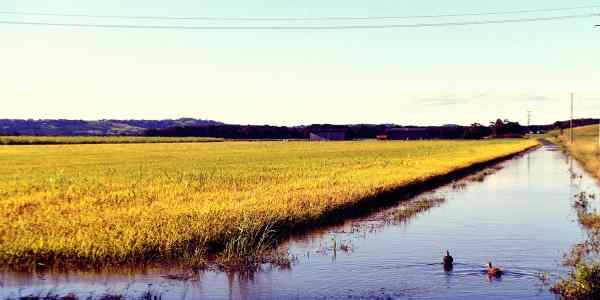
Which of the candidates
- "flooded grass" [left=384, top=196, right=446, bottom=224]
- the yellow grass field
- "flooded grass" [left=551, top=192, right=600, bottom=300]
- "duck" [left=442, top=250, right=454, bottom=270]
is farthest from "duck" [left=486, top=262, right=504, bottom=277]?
"flooded grass" [left=384, top=196, right=446, bottom=224]

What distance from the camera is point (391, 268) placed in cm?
1437

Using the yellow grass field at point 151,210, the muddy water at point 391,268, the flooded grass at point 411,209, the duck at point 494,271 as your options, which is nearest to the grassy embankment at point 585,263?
the muddy water at point 391,268

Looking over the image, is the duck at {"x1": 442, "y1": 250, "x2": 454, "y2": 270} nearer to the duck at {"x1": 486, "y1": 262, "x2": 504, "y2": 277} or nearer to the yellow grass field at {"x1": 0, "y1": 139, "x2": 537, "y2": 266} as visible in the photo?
the duck at {"x1": 486, "y1": 262, "x2": 504, "y2": 277}

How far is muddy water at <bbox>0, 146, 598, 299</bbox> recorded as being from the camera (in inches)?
481

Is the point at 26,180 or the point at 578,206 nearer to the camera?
the point at 578,206

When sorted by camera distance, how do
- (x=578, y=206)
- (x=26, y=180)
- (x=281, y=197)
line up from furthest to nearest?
1. (x=26, y=180)
2. (x=578, y=206)
3. (x=281, y=197)

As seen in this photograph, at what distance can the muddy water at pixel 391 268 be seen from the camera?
40.1 ft

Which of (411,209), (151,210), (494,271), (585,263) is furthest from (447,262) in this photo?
(411,209)

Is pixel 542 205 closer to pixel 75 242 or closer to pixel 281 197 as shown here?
pixel 281 197

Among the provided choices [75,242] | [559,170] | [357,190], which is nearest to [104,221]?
[75,242]

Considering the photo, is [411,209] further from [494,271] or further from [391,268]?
[494,271]

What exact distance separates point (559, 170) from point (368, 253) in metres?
37.4

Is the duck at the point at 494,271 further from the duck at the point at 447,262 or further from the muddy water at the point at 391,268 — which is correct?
the duck at the point at 447,262

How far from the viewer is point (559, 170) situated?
163 ft
